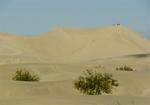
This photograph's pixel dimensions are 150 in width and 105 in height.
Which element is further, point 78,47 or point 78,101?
point 78,47

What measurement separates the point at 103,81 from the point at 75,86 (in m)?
1.75

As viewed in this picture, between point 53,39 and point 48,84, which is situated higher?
point 53,39

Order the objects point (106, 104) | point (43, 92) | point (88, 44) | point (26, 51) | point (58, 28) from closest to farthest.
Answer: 1. point (106, 104)
2. point (43, 92)
3. point (26, 51)
4. point (88, 44)
5. point (58, 28)

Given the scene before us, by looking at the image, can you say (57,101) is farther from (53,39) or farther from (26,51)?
(53,39)

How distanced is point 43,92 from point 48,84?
1.43 metres

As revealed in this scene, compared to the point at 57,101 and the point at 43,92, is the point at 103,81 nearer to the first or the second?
the point at 43,92

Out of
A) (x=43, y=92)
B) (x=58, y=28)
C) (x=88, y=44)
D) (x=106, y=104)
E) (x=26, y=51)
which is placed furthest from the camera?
(x=58, y=28)

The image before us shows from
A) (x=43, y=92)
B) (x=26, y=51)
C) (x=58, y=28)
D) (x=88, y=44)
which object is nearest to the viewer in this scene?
(x=43, y=92)

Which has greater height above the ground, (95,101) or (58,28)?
(58,28)

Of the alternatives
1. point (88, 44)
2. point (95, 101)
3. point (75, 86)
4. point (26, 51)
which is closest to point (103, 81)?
point (75, 86)

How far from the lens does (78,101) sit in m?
17.7

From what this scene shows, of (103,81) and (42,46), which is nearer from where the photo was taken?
(103,81)

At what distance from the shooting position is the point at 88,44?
140 metres

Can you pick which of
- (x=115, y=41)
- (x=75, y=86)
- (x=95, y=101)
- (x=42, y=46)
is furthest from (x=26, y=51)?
(x=95, y=101)
